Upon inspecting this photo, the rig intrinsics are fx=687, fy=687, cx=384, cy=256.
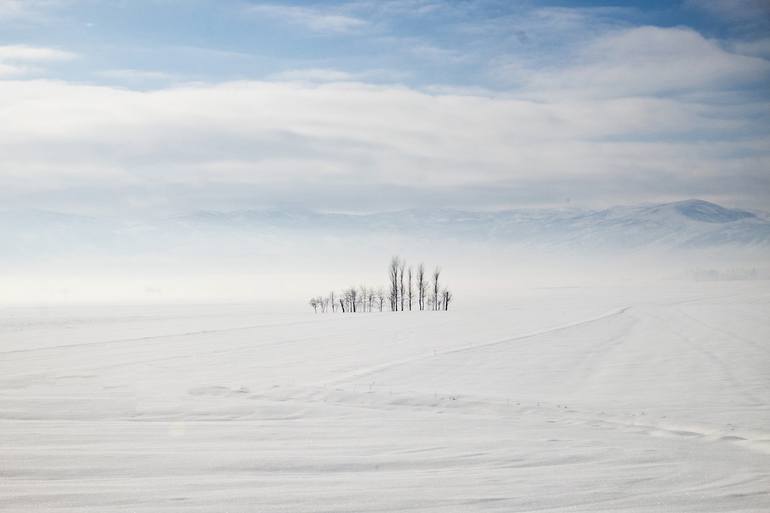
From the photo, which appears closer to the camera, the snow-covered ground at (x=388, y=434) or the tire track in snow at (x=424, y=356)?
the snow-covered ground at (x=388, y=434)

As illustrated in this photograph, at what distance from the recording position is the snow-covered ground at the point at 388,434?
23.0 feet

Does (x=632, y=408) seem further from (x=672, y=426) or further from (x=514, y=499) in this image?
(x=514, y=499)

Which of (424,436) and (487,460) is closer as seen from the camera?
(487,460)

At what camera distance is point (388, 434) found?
10.4 m

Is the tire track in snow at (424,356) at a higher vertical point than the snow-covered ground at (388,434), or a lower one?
lower

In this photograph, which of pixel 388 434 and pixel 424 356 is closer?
pixel 388 434

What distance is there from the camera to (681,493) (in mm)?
7145

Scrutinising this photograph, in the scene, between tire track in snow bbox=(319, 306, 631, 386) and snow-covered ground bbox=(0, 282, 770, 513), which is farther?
tire track in snow bbox=(319, 306, 631, 386)

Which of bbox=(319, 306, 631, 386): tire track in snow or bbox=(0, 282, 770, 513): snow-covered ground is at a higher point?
bbox=(0, 282, 770, 513): snow-covered ground

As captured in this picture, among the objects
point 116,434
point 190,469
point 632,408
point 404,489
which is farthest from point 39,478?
point 632,408

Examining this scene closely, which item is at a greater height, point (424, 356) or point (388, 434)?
point (388, 434)

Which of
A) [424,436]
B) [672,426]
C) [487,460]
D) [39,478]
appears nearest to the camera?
[39,478]

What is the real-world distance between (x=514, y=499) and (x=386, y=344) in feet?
76.7

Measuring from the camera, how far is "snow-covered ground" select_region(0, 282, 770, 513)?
23.0 ft
